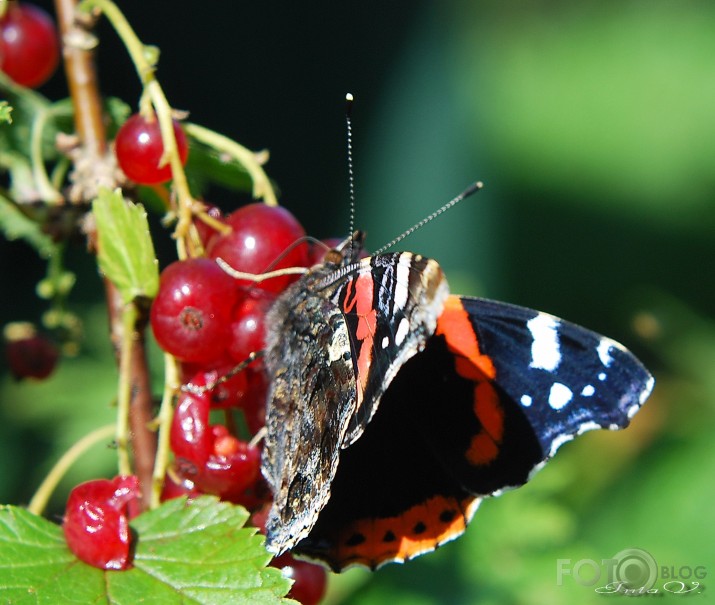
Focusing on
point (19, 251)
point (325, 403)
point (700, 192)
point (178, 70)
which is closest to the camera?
point (325, 403)

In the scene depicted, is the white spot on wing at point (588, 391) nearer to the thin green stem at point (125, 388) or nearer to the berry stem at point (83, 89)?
the thin green stem at point (125, 388)

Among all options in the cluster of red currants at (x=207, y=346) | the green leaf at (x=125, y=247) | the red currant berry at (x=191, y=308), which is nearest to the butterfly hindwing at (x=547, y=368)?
the cluster of red currants at (x=207, y=346)

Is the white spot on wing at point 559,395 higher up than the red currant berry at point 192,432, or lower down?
higher up

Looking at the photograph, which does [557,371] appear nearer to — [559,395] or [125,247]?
[559,395]

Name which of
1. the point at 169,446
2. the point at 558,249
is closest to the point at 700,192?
the point at 558,249

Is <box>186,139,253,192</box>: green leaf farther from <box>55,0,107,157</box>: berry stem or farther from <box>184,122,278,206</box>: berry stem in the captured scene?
<box>55,0,107,157</box>: berry stem

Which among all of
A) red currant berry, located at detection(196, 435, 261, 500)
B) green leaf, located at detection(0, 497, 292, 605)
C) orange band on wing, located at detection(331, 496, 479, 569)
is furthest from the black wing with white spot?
green leaf, located at detection(0, 497, 292, 605)

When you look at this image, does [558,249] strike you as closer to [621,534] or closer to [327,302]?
[621,534]

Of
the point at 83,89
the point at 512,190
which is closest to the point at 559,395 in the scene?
the point at 83,89

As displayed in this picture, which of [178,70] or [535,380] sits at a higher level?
[535,380]
